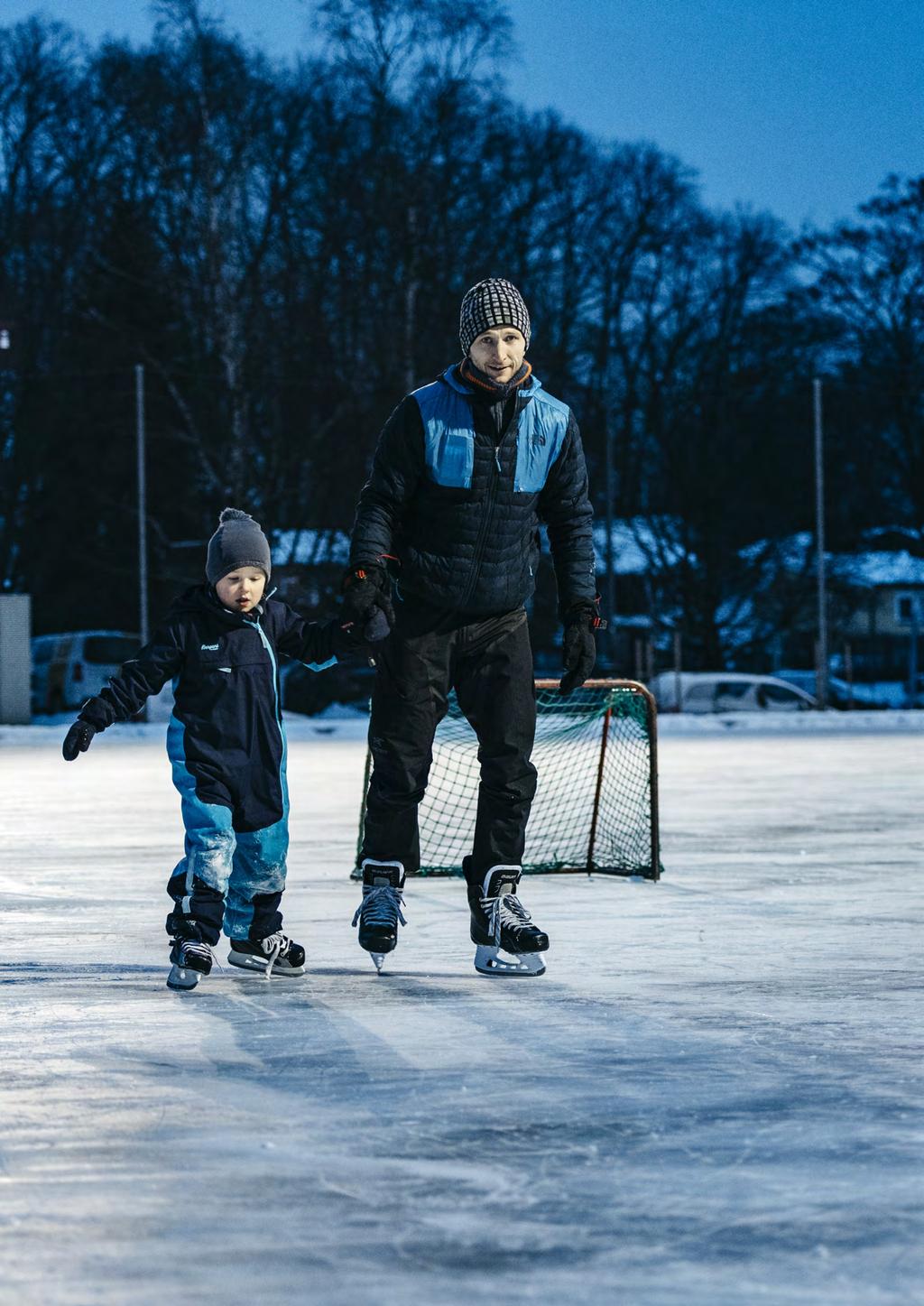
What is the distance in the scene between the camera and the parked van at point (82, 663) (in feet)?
99.3

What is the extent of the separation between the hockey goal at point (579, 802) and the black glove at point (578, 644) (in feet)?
4.15

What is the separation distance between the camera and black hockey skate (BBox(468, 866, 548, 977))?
4977mm

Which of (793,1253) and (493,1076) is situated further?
(493,1076)

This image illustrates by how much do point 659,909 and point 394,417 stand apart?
7.15 ft

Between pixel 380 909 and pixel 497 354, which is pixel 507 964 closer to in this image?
pixel 380 909

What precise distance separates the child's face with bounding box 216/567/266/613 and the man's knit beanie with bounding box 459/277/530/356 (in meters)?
0.79

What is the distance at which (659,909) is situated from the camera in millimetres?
6340

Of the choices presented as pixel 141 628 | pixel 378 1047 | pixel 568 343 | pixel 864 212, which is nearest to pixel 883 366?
pixel 864 212

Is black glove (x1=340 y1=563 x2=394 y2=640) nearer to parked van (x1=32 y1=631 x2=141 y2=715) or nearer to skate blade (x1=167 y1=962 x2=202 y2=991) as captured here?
skate blade (x1=167 y1=962 x2=202 y2=991)

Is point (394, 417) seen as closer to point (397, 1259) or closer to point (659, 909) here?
point (659, 909)

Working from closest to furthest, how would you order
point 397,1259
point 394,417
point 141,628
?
point 397,1259 → point 394,417 → point 141,628

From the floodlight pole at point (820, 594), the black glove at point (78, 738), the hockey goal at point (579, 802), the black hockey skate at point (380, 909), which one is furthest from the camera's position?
the floodlight pole at point (820, 594)

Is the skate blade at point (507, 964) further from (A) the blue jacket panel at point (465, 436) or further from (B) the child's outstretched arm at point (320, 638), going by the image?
(A) the blue jacket panel at point (465, 436)

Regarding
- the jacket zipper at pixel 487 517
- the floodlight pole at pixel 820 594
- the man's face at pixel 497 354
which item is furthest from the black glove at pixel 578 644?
the floodlight pole at pixel 820 594
